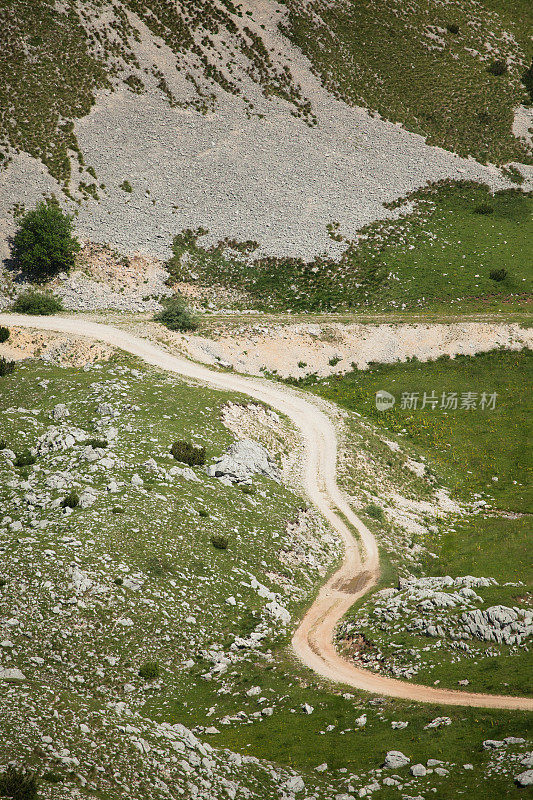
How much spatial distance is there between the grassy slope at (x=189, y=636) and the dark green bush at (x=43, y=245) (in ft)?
106

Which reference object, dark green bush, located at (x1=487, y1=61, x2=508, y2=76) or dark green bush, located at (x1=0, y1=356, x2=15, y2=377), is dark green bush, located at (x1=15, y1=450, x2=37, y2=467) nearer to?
dark green bush, located at (x1=0, y1=356, x2=15, y2=377)

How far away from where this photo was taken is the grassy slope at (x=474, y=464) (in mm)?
34688

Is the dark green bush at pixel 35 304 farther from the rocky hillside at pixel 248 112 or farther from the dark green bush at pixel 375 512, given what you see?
the dark green bush at pixel 375 512

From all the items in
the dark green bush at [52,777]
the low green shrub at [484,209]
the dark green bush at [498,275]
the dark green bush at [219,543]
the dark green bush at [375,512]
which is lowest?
the dark green bush at [375,512]

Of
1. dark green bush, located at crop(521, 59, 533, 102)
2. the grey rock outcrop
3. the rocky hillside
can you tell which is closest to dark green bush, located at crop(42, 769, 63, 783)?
the grey rock outcrop

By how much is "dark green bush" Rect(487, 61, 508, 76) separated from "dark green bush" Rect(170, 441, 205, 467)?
120 meters

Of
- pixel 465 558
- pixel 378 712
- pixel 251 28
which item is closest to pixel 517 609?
pixel 378 712

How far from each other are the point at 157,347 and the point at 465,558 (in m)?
45.8

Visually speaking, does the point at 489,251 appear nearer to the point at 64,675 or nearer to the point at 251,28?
the point at 251,28

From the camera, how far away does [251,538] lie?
1857 inches

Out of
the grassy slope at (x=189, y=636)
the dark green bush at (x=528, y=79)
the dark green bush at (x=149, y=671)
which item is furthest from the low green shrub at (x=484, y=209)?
the dark green bush at (x=149, y=671)

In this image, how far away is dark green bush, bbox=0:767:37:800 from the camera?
21.7 m

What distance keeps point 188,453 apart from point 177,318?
32.4 meters

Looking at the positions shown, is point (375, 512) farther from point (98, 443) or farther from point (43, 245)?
point (43, 245)
